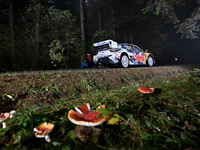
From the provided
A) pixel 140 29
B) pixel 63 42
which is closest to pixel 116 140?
pixel 63 42

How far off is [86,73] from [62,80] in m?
0.96

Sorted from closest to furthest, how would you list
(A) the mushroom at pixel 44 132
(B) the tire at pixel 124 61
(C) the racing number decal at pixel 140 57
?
(A) the mushroom at pixel 44 132
(B) the tire at pixel 124 61
(C) the racing number decal at pixel 140 57

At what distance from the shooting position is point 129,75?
16.9ft

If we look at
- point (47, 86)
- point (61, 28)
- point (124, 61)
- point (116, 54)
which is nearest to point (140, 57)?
point (124, 61)

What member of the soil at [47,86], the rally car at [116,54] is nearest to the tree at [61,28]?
the rally car at [116,54]

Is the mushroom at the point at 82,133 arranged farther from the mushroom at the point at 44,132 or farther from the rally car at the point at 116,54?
the rally car at the point at 116,54

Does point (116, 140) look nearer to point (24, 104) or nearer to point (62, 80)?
point (24, 104)

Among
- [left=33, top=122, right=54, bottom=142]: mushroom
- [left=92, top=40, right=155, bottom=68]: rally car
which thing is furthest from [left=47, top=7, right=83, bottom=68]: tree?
[left=33, top=122, right=54, bottom=142]: mushroom

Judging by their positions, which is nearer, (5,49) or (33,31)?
(33,31)

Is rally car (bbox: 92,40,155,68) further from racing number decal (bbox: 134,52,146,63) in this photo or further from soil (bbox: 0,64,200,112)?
soil (bbox: 0,64,200,112)

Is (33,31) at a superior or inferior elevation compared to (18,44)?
superior

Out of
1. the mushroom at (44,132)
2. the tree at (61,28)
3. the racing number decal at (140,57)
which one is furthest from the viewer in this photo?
the tree at (61,28)

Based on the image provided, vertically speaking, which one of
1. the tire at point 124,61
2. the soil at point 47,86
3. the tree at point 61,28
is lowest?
the soil at point 47,86

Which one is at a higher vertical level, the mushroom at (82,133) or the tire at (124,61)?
the tire at (124,61)
